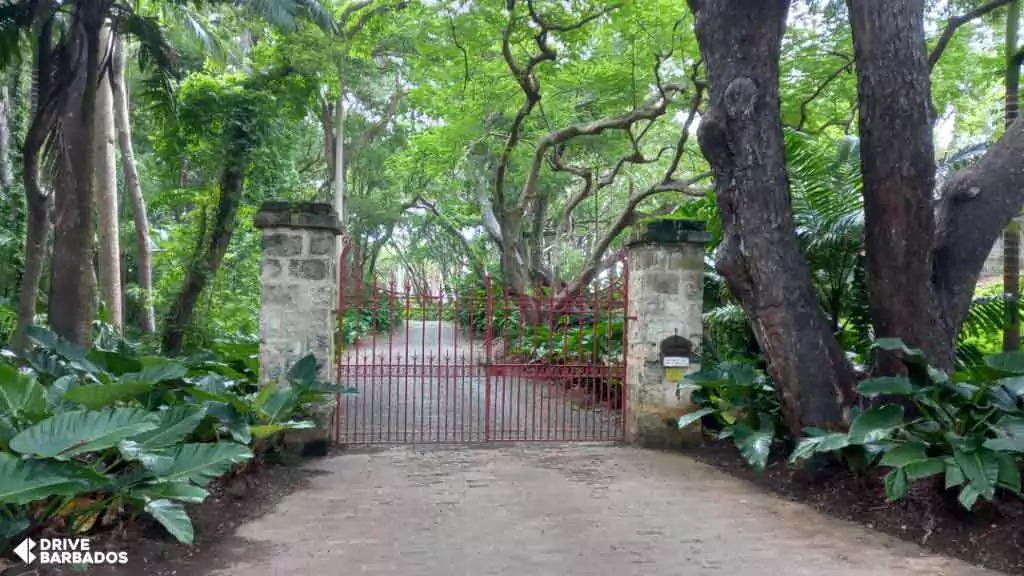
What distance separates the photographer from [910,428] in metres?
5.14

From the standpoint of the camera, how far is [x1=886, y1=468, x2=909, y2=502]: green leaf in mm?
4516

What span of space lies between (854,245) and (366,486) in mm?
4994

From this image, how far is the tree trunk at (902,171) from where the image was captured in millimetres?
5473

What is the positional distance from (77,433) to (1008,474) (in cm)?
528

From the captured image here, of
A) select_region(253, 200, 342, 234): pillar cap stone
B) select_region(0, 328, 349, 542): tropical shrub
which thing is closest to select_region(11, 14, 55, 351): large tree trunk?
select_region(0, 328, 349, 542): tropical shrub

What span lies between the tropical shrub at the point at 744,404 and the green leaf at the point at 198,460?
3.93 metres

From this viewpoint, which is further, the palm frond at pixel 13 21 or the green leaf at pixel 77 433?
the palm frond at pixel 13 21

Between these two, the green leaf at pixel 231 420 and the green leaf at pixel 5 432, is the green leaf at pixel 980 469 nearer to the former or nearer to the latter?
the green leaf at pixel 231 420

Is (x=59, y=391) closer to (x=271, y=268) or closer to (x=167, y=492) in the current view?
(x=167, y=492)

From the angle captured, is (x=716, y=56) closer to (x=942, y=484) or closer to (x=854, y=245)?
(x=854, y=245)

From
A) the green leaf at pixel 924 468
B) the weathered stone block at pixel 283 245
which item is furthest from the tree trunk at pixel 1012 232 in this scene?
the weathered stone block at pixel 283 245

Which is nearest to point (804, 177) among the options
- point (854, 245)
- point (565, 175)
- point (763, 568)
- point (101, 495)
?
point (854, 245)

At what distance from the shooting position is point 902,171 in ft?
18.0

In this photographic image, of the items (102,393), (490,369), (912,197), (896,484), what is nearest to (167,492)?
(102,393)
